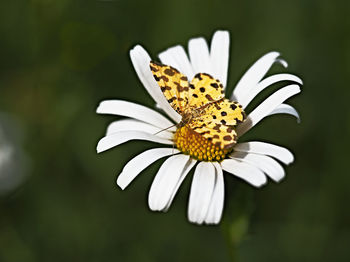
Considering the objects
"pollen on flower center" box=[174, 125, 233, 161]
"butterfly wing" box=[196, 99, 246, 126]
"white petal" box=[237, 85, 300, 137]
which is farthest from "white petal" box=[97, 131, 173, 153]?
"white petal" box=[237, 85, 300, 137]

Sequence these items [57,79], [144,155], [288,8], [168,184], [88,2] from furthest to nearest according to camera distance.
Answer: [88,2]
[288,8]
[57,79]
[144,155]
[168,184]

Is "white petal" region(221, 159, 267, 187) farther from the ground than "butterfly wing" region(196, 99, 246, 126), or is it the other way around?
"butterfly wing" region(196, 99, 246, 126)

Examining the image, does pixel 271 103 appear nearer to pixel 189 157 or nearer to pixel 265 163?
pixel 265 163

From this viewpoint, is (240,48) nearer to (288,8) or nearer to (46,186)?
(288,8)

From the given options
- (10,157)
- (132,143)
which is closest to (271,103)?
(132,143)

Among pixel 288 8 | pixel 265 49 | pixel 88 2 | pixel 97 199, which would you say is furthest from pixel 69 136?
pixel 288 8

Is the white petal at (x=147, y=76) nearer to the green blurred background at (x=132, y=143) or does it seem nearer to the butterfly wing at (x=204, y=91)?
the butterfly wing at (x=204, y=91)

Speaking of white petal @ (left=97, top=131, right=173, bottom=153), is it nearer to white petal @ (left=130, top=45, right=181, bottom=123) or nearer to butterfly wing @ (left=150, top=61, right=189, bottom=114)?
butterfly wing @ (left=150, top=61, right=189, bottom=114)
